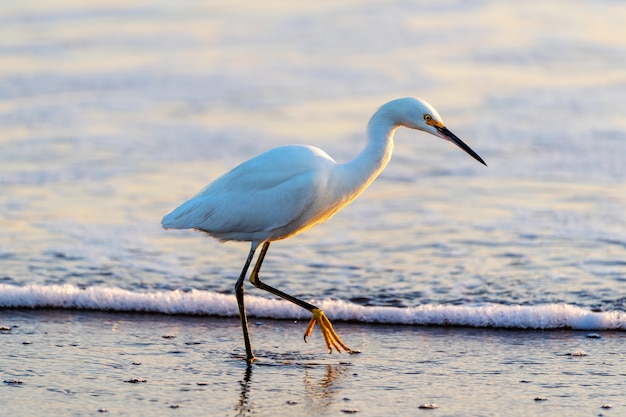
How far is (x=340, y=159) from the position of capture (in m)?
Answer: 10.9

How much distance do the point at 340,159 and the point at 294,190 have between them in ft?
16.1

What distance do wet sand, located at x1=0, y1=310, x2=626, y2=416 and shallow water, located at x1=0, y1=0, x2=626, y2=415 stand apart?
4 cm

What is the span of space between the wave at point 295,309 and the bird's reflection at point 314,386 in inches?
39.8

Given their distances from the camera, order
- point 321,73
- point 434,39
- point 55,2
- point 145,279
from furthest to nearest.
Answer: point 55,2
point 434,39
point 321,73
point 145,279

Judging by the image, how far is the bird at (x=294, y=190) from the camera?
19.9 feet

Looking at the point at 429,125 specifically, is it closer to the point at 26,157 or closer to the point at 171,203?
the point at 171,203

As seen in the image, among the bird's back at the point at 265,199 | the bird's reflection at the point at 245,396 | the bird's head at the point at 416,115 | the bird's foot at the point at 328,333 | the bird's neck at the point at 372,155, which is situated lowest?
the bird's reflection at the point at 245,396

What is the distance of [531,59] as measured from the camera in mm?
15125

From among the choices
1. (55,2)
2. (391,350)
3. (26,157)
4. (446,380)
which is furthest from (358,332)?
(55,2)

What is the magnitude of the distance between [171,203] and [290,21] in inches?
317

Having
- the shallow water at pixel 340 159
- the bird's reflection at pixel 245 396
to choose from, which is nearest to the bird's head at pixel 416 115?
the shallow water at pixel 340 159

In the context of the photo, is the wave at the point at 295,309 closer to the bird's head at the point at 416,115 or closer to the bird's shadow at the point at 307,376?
the bird's shadow at the point at 307,376

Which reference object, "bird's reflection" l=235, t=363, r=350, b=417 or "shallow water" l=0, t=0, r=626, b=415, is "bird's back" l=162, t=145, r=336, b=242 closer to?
"shallow water" l=0, t=0, r=626, b=415

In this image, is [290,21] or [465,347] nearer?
[465,347]
